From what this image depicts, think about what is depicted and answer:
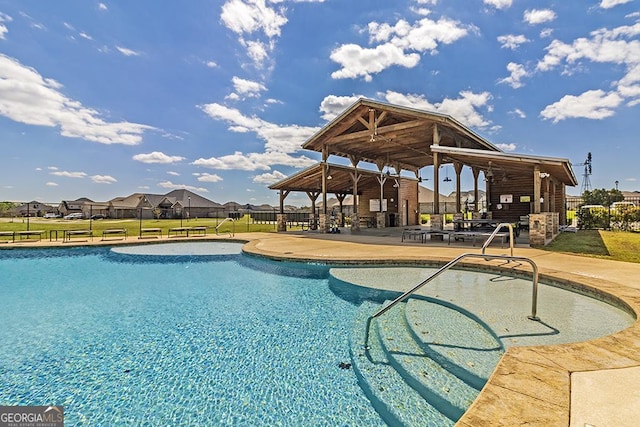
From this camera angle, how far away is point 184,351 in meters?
3.67

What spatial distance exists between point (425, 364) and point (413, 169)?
2150cm

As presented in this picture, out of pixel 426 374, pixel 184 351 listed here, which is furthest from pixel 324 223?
pixel 426 374

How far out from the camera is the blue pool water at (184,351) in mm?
2594


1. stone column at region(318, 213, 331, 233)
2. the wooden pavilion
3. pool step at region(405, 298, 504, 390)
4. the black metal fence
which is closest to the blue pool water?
pool step at region(405, 298, 504, 390)

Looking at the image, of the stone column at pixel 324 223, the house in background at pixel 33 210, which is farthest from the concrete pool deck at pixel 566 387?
the house in background at pixel 33 210

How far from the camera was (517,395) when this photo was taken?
171 cm

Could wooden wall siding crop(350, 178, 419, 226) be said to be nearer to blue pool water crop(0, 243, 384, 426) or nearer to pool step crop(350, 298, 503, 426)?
blue pool water crop(0, 243, 384, 426)

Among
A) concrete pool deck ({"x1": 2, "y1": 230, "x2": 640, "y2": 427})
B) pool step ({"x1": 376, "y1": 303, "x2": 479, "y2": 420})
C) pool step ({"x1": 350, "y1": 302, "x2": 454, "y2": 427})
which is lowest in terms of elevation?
pool step ({"x1": 350, "y1": 302, "x2": 454, "y2": 427})

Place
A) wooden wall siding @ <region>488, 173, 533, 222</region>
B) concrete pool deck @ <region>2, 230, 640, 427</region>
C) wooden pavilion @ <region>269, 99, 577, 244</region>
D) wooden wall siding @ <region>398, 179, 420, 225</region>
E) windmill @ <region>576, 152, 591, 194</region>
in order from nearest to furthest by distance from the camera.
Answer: concrete pool deck @ <region>2, 230, 640, 427</region>
wooden pavilion @ <region>269, 99, 577, 244</region>
wooden wall siding @ <region>488, 173, 533, 222</region>
wooden wall siding @ <region>398, 179, 420, 225</region>
windmill @ <region>576, 152, 591, 194</region>

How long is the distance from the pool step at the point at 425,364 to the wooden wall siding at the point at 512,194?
15237mm

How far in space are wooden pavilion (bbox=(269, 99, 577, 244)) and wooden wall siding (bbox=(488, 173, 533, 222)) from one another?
0.15 ft

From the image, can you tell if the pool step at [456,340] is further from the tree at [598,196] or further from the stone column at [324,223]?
the tree at [598,196]

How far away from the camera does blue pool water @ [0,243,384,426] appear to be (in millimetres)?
2594

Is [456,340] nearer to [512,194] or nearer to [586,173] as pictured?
[512,194]
